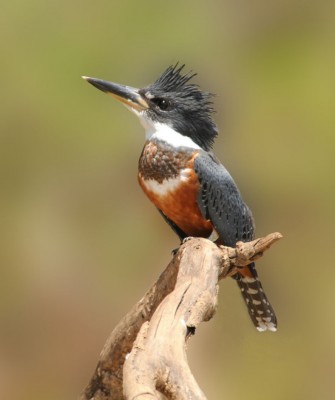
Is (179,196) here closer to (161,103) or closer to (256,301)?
(161,103)

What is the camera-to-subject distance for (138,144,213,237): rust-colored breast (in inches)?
120

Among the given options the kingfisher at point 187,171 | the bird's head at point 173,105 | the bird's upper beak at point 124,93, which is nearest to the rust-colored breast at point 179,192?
the kingfisher at point 187,171

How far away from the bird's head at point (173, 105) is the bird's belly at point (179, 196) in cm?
18

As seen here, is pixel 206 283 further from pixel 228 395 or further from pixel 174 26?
pixel 174 26

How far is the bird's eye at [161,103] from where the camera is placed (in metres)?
3.19

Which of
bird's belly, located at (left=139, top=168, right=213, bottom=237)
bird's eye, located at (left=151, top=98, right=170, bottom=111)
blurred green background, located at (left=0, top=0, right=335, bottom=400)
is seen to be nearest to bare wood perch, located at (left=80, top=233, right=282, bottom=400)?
bird's belly, located at (left=139, top=168, right=213, bottom=237)

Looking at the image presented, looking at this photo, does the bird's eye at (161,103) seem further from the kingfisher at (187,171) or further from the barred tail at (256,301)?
the barred tail at (256,301)

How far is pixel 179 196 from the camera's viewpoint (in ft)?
9.98

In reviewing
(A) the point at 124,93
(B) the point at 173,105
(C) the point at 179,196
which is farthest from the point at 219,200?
(A) the point at 124,93

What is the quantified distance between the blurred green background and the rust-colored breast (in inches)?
68.8

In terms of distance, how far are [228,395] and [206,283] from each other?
253 centimetres

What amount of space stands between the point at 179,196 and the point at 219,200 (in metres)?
0.14

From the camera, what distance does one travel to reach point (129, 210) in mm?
4957

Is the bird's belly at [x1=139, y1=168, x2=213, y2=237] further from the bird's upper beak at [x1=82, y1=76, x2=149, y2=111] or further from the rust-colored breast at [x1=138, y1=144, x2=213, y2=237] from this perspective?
the bird's upper beak at [x1=82, y1=76, x2=149, y2=111]
